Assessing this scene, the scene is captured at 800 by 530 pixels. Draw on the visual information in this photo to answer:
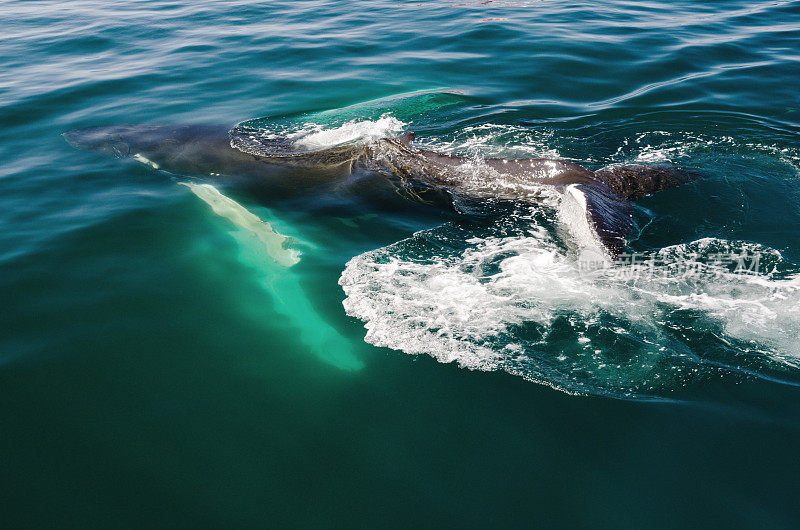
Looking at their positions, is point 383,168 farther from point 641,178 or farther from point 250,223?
point 641,178

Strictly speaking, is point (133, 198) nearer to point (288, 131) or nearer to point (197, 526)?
point (288, 131)

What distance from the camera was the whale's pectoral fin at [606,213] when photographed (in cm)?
779

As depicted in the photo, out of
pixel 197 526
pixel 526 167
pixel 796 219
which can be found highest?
pixel 526 167

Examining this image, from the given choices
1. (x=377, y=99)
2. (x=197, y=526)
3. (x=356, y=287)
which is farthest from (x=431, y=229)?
(x=377, y=99)

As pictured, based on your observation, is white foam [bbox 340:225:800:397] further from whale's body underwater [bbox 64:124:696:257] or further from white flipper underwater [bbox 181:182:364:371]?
whale's body underwater [bbox 64:124:696:257]

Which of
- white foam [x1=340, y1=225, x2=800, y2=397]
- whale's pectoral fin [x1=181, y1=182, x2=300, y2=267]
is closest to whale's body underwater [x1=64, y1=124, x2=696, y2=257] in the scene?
whale's pectoral fin [x1=181, y1=182, x2=300, y2=267]

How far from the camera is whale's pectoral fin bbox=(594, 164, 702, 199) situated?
9078mm

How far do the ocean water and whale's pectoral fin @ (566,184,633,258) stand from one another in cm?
37

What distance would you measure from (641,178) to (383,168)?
4568 millimetres

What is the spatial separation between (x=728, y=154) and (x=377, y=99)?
8861 millimetres

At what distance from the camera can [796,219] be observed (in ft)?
29.3

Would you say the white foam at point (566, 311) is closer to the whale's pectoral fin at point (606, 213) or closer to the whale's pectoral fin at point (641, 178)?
the whale's pectoral fin at point (606, 213)

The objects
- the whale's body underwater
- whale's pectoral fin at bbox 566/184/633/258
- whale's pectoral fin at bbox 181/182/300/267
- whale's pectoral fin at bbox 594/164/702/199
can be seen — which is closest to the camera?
whale's pectoral fin at bbox 566/184/633/258

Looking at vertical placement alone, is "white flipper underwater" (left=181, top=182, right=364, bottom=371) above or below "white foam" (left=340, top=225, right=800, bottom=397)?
below
